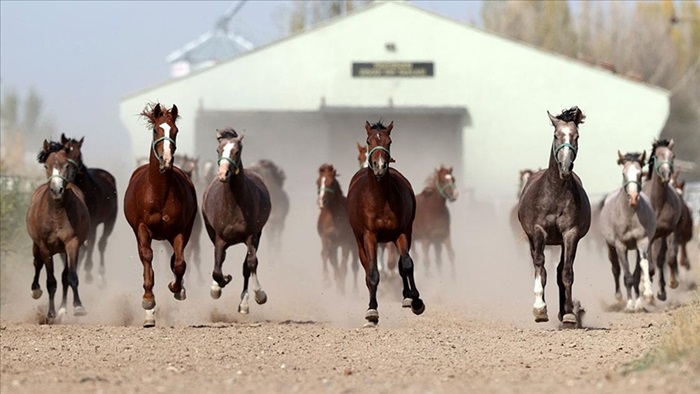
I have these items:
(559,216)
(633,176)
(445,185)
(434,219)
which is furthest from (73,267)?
(445,185)

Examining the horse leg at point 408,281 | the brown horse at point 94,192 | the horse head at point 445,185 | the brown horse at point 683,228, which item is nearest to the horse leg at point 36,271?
the brown horse at point 94,192

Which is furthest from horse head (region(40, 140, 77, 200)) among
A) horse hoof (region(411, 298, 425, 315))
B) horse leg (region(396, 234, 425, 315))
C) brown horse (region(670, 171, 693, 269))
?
brown horse (region(670, 171, 693, 269))

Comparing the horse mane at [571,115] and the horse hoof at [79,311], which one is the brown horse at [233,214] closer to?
the horse hoof at [79,311]

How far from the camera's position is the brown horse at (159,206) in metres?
17.7

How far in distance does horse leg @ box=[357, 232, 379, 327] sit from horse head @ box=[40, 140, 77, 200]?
435cm

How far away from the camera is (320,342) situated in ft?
52.1

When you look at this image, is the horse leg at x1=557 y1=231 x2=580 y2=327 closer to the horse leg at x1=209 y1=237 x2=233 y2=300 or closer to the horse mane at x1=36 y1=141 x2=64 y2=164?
the horse leg at x1=209 y1=237 x2=233 y2=300

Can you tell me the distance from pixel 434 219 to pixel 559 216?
12031 millimetres

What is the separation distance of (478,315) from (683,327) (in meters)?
8.11

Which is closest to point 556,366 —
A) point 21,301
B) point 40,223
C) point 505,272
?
point 40,223

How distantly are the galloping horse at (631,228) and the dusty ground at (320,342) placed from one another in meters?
0.51

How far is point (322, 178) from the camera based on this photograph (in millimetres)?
26516

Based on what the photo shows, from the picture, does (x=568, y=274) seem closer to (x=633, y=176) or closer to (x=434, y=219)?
(x=633, y=176)

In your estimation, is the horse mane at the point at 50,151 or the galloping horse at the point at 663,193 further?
the galloping horse at the point at 663,193
